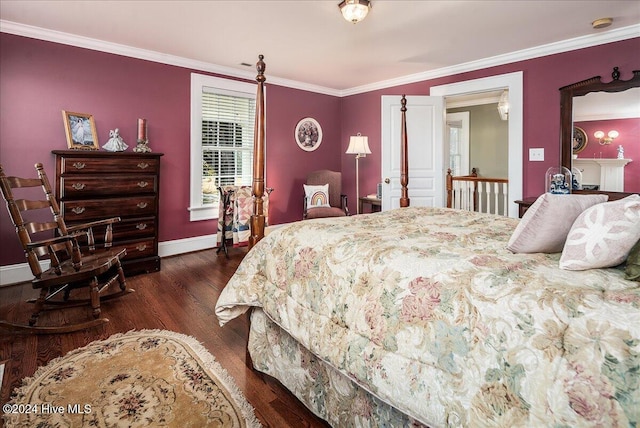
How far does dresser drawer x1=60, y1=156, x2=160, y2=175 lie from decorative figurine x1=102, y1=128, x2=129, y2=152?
0.89 feet

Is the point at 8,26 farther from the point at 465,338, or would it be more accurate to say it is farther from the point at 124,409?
the point at 465,338

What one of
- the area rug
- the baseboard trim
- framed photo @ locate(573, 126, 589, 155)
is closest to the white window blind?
the baseboard trim

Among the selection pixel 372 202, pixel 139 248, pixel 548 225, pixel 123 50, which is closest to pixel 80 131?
pixel 123 50

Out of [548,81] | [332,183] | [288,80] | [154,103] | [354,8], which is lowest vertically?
[332,183]

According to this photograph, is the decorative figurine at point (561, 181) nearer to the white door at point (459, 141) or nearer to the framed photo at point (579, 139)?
the framed photo at point (579, 139)

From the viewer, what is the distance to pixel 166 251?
173 inches

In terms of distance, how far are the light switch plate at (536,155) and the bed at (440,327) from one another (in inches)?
106

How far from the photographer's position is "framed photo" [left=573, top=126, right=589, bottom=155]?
362cm

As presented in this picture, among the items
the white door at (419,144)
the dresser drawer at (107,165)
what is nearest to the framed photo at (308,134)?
the white door at (419,144)

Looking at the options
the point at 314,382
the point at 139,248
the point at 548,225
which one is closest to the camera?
the point at 548,225

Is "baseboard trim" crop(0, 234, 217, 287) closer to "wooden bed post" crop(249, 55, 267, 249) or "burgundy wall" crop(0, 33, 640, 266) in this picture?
"burgundy wall" crop(0, 33, 640, 266)

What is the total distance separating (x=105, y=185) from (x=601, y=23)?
15.5 feet

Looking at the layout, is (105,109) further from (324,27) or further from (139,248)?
(324,27)

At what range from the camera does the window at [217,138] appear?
451cm
